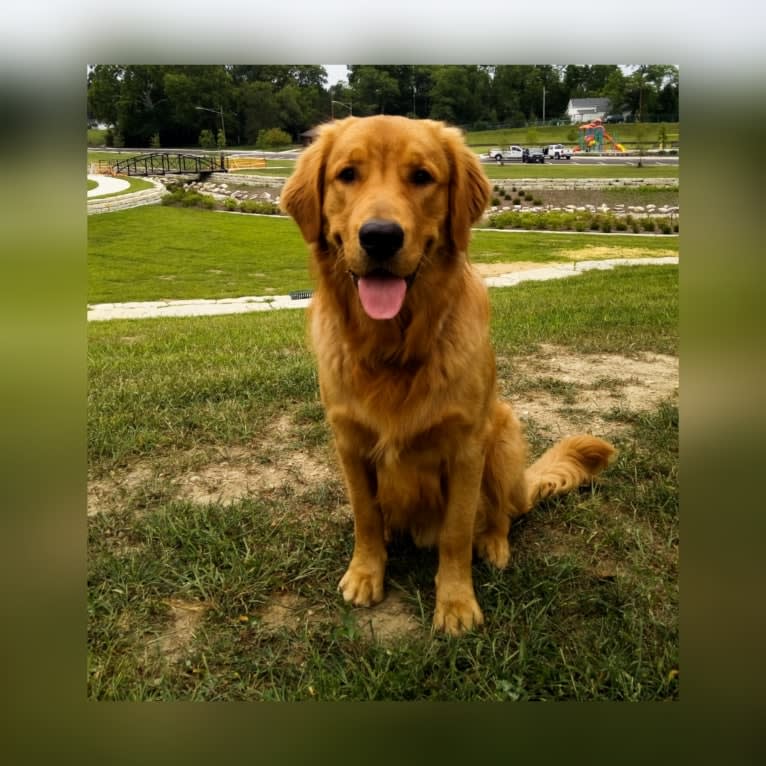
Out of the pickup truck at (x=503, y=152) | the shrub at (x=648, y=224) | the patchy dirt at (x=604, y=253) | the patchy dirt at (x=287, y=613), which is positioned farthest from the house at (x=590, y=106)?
the shrub at (x=648, y=224)

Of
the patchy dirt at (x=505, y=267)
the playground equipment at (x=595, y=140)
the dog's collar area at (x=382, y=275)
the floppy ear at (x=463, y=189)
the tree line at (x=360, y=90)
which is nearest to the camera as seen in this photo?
the tree line at (x=360, y=90)

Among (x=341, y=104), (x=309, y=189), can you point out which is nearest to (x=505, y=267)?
(x=341, y=104)

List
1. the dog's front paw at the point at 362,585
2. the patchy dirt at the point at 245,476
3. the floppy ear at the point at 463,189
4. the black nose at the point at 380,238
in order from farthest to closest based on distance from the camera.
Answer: the patchy dirt at the point at 245,476 < the dog's front paw at the point at 362,585 < the floppy ear at the point at 463,189 < the black nose at the point at 380,238

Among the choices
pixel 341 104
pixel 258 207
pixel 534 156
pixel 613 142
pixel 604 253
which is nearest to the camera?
pixel 341 104

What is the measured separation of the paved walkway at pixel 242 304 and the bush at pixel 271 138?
163 inches

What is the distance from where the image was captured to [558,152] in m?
18.0

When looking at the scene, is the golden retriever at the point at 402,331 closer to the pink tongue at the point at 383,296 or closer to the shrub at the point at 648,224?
the pink tongue at the point at 383,296

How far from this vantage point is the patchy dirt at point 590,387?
4.32 m

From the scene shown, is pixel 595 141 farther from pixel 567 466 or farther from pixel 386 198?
pixel 386 198

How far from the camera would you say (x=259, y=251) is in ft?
54.4

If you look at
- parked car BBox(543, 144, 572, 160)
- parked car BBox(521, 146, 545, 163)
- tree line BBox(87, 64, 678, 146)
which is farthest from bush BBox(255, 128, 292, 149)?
parked car BBox(543, 144, 572, 160)

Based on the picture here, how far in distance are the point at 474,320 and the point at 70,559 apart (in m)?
1.74

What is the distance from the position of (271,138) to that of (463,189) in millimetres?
2377
